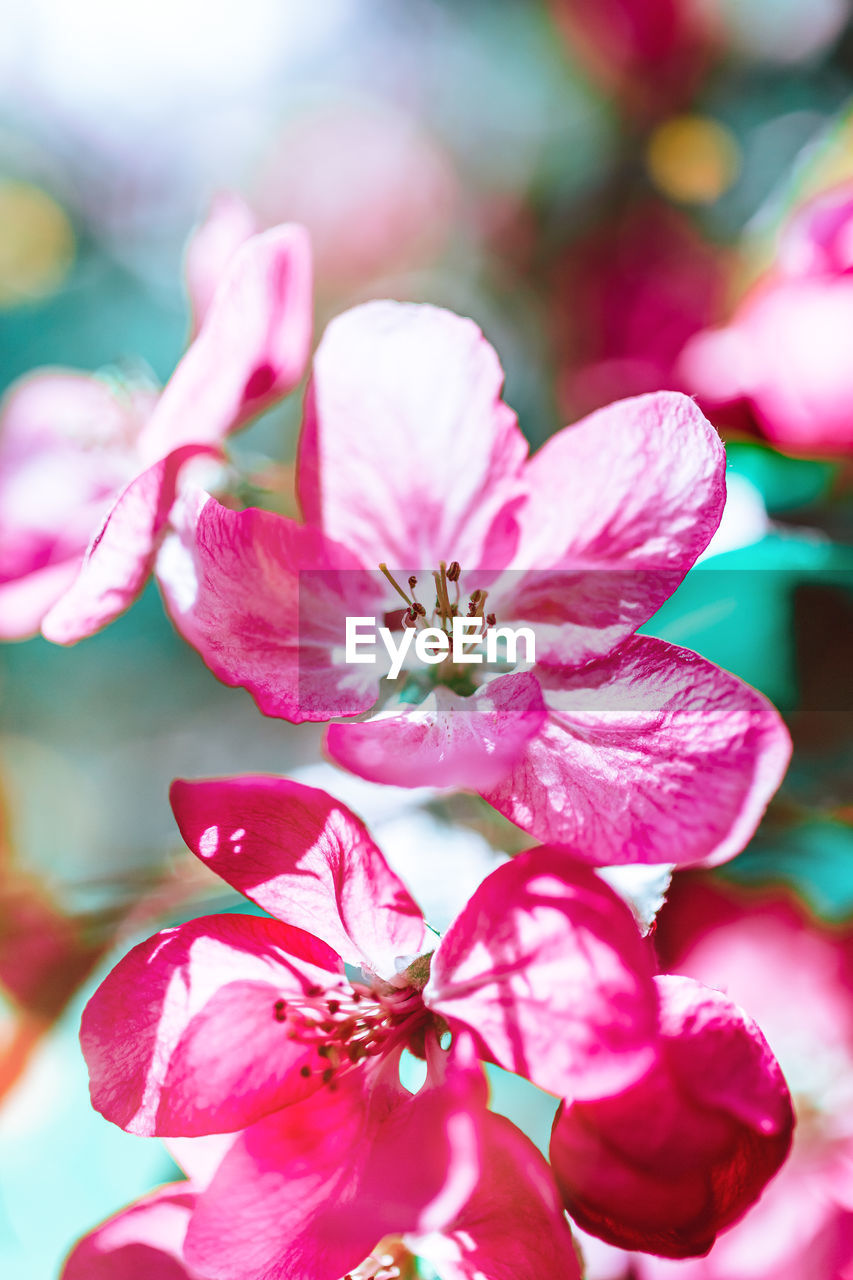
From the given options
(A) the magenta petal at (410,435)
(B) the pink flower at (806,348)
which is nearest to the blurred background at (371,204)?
(B) the pink flower at (806,348)

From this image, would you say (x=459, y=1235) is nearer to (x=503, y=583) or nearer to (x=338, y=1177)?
(x=338, y=1177)

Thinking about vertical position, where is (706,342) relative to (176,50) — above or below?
below

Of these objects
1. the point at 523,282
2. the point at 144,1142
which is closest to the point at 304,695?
the point at 144,1142

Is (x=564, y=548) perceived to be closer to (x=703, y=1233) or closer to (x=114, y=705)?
(x=703, y=1233)

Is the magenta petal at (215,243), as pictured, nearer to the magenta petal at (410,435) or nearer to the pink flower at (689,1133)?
the magenta petal at (410,435)

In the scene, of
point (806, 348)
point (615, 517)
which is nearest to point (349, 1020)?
point (615, 517)

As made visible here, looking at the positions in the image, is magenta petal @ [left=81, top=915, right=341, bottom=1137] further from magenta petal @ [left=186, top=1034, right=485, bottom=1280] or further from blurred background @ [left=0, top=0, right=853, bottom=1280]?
blurred background @ [left=0, top=0, right=853, bottom=1280]
